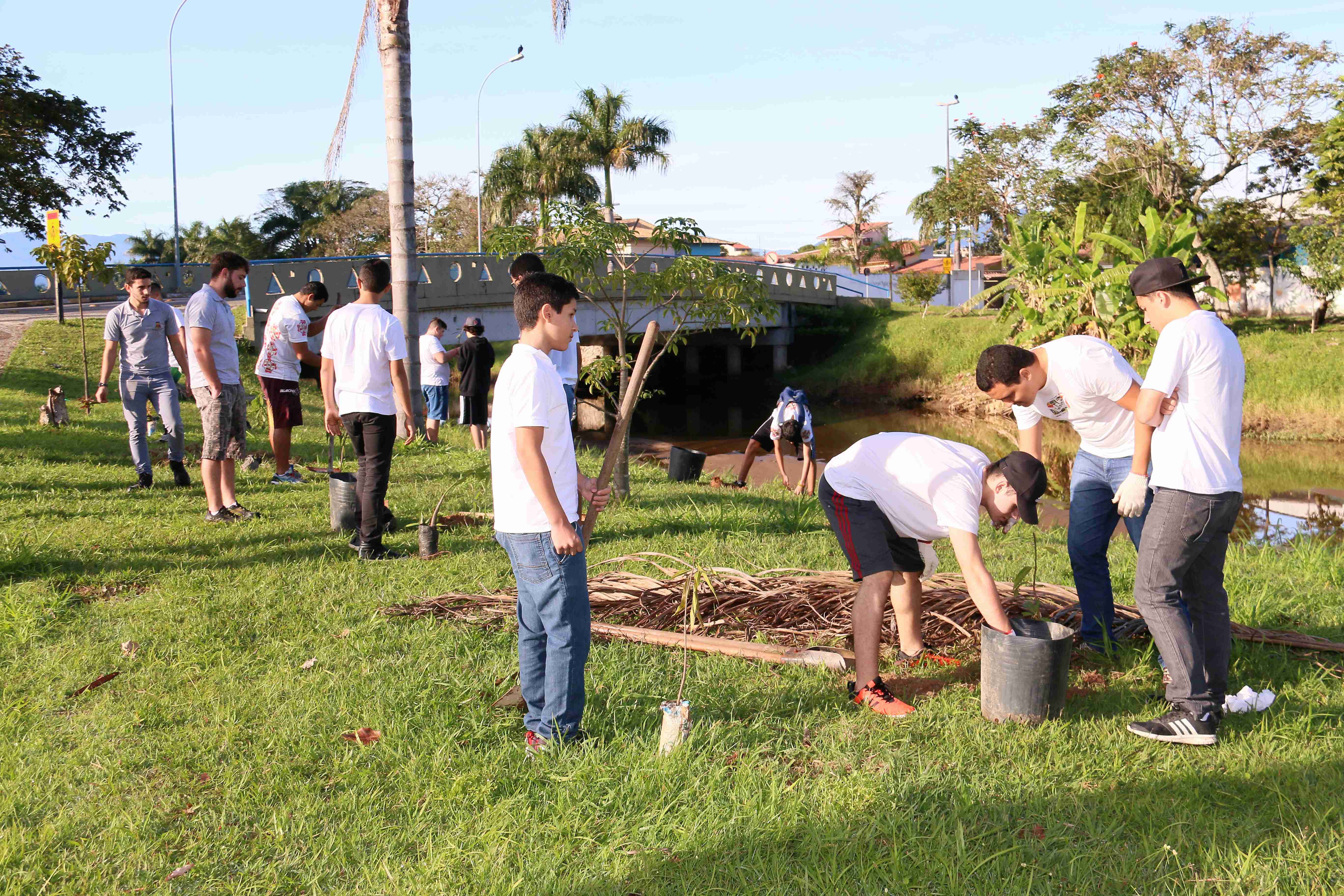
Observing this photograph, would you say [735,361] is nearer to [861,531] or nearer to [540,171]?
[540,171]

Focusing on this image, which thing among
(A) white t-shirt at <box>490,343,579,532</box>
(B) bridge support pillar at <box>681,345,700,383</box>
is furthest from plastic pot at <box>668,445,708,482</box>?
(B) bridge support pillar at <box>681,345,700,383</box>

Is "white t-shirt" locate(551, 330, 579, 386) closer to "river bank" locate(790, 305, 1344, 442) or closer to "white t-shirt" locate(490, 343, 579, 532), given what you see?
"white t-shirt" locate(490, 343, 579, 532)

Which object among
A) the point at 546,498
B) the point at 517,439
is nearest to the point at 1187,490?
the point at 546,498

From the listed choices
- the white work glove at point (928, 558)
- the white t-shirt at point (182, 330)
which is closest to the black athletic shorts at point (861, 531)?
the white work glove at point (928, 558)

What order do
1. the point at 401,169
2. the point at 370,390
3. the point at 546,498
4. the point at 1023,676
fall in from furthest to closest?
1. the point at 401,169
2. the point at 370,390
3. the point at 1023,676
4. the point at 546,498

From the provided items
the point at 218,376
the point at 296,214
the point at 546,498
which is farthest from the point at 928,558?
the point at 296,214

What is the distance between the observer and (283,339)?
841cm

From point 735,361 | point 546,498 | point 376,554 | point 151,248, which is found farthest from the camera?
point 151,248

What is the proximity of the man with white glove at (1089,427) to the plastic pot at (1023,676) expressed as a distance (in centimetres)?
71

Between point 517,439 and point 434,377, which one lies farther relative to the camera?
point 434,377

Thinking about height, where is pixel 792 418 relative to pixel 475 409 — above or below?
below

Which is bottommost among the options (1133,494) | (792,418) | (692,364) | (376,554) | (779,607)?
(779,607)

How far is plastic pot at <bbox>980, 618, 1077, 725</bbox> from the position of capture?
3771 mm

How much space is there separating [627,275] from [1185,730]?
5.80 meters
